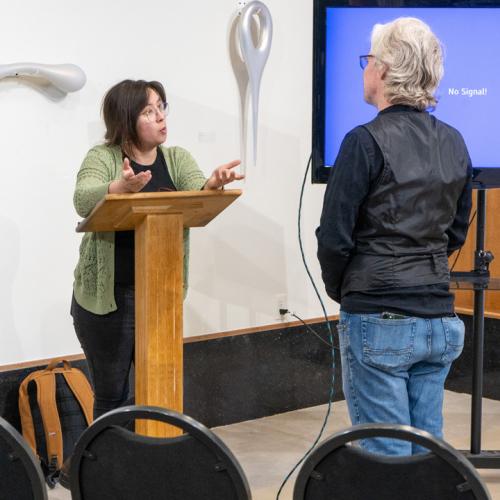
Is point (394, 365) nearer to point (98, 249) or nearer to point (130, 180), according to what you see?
point (130, 180)

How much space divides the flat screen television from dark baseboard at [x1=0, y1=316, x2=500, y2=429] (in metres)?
1.24

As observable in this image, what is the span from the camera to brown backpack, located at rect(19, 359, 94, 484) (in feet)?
11.0

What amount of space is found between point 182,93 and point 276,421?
163cm

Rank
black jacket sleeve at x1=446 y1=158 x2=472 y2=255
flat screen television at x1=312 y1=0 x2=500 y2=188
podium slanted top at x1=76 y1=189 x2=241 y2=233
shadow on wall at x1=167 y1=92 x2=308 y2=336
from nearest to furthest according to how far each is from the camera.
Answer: podium slanted top at x1=76 y1=189 x2=241 y2=233, black jacket sleeve at x1=446 y1=158 x2=472 y2=255, flat screen television at x1=312 y1=0 x2=500 y2=188, shadow on wall at x1=167 y1=92 x2=308 y2=336

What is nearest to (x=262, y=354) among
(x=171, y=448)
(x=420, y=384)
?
(x=420, y=384)

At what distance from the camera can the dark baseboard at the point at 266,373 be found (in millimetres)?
4043

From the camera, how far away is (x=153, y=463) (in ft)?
4.85

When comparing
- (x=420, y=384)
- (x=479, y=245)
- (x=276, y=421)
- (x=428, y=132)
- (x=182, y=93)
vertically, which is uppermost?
(x=182, y=93)

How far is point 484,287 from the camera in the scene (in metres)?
3.26

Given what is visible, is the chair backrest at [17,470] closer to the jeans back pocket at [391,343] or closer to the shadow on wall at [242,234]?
the jeans back pocket at [391,343]

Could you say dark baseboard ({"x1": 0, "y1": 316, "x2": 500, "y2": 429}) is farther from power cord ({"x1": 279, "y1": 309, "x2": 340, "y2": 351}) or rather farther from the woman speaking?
the woman speaking

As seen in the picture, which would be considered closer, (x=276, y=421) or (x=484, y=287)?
(x=484, y=287)

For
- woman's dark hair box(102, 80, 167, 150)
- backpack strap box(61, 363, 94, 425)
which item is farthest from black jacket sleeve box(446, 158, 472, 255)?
backpack strap box(61, 363, 94, 425)

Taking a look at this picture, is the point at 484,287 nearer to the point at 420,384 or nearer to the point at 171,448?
the point at 420,384
